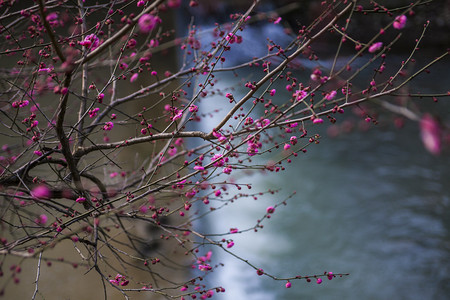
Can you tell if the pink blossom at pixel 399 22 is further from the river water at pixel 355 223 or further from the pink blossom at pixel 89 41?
the river water at pixel 355 223

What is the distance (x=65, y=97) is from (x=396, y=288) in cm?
314

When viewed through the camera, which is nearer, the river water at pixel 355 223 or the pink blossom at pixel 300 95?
the pink blossom at pixel 300 95

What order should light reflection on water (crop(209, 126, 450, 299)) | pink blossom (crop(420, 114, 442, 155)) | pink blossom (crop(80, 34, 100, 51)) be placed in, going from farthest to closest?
light reflection on water (crop(209, 126, 450, 299)), pink blossom (crop(80, 34, 100, 51)), pink blossom (crop(420, 114, 442, 155))

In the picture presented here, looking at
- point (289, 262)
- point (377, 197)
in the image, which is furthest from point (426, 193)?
point (289, 262)

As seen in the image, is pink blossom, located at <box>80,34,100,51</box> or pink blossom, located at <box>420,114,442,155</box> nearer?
pink blossom, located at <box>420,114,442,155</box>

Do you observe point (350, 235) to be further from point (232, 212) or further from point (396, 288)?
point (232, 212)

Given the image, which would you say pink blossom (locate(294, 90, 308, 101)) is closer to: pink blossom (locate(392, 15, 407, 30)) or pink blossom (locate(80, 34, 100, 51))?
pink blossom (locate(392, 15, 407, 30))

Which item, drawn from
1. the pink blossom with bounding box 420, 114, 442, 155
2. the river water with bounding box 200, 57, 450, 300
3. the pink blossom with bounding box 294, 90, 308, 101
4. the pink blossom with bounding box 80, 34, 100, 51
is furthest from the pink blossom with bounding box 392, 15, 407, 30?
the river water with bounding box 200, 57, 450, 300

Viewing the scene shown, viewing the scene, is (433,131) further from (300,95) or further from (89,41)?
(89,41)

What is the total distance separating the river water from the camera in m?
3.40

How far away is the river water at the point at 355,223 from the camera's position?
3398 millimetres

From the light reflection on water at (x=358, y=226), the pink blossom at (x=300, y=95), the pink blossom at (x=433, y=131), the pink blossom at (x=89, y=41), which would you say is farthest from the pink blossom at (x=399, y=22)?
the light reflection on water at (x=358, y=226)

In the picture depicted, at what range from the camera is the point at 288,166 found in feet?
15.0

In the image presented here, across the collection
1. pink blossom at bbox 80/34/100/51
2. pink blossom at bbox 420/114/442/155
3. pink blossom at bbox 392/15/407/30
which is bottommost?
pink blossom at bbox 420/114/442/155
